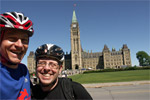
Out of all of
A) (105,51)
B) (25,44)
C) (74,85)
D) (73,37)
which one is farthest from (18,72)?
(105,51)

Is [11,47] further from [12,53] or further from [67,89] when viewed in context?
[67,89]

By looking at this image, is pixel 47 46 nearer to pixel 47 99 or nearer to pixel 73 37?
pixel 47 99

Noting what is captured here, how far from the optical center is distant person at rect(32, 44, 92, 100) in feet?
6.00

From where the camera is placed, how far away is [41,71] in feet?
6.25

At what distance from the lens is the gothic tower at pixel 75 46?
282ft

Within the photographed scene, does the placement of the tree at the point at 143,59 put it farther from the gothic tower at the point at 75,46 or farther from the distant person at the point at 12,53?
the distant person at the point at 12,53

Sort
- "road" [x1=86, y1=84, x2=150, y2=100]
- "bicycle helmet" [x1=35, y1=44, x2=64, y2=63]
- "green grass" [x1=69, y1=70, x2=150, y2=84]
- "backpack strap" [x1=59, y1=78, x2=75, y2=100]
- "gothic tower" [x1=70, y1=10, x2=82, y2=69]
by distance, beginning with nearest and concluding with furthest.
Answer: "backpack strap" [x1=59, y1=78, x2=75, y2=100]
"bicycle helmet" [x1=35, y1=44, x2=64, y2=63]
"road" [x1=86, y1=84, x2=150, y2=100]
"green grass" [x1=69, y1=70, x2=150, y2=84]
"gothic tower" [x1=70, y1=10, x2=82, y2=69]

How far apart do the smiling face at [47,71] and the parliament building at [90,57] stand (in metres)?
82.9

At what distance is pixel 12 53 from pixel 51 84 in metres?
0.78

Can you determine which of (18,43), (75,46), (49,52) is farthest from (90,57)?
(18,43)

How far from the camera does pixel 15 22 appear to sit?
152cm

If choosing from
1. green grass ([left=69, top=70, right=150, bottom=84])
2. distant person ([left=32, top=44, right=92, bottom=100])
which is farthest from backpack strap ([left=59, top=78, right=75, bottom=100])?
green grass ([left=69, top=70, right=150, bottom=84])

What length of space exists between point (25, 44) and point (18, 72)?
393mm

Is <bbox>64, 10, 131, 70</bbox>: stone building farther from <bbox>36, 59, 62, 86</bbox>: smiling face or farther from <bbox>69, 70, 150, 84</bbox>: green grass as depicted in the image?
<bbox>36, 59, 62, 86</bbox>: smiling face
